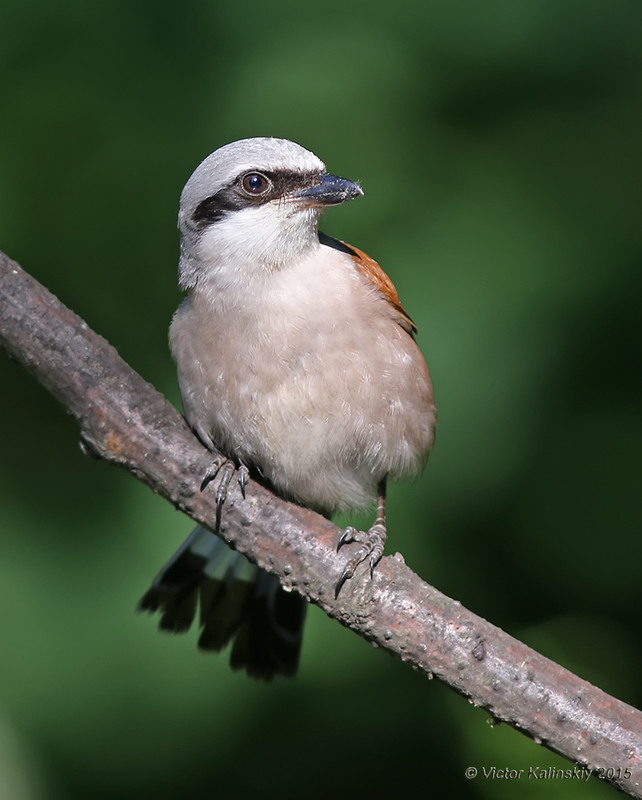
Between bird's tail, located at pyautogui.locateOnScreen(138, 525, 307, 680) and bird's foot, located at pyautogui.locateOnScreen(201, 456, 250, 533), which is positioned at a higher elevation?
bird's foot, located at pyautogui.locateOnScreen(201, 456, 250, 533)

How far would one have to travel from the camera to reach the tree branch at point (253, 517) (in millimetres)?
2613

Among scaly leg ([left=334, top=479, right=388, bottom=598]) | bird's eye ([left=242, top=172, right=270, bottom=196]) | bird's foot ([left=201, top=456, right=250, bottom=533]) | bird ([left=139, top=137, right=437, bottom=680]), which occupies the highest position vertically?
bird's eye ([left=242, top=172, right=270, bottom=196])

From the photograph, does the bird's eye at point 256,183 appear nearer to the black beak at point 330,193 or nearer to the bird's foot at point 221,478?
the black beak at point 330,193

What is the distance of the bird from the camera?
313 cm

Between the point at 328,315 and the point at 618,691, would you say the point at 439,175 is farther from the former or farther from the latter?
the point at 618,691

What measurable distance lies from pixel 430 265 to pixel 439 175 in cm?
34

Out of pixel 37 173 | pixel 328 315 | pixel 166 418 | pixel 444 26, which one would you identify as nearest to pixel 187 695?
pixel 166 418

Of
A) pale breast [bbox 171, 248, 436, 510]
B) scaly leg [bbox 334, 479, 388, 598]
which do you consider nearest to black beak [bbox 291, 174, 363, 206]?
pale breast [bbox 171, 248, 436, 510]

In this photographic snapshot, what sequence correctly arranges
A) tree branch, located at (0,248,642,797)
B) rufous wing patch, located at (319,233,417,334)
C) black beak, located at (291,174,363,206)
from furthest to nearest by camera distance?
rufous wing patch, located at (319,233,417,334) < black beak, located at (291,174,363,206) < tree branch, located at (0,248,642,797)

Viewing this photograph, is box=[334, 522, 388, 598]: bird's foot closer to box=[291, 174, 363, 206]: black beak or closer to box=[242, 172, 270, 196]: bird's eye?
box=[291, 174, 363, 206]: black beak

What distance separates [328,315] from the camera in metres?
3.15

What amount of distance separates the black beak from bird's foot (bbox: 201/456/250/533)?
0.89 m

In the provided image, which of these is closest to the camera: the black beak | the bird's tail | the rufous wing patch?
the black beak

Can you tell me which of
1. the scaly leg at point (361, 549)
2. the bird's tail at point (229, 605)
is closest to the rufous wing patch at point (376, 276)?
the scaly leg at point (361, 549)
